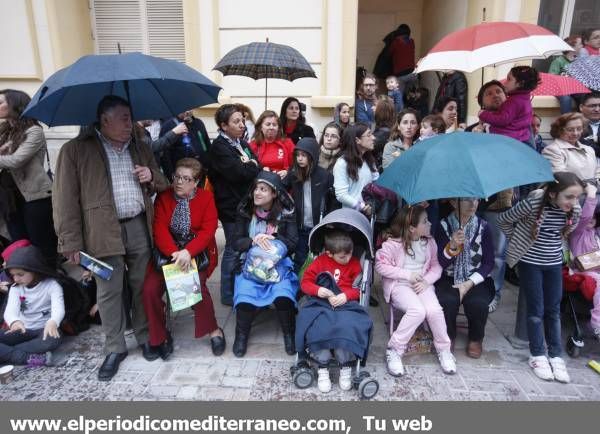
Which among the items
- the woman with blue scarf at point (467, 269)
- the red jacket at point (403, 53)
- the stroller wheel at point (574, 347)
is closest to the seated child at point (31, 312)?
the woman with blue scarf at point (467, 269)

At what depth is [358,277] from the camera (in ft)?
10.8

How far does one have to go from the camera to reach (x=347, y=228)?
333 cm

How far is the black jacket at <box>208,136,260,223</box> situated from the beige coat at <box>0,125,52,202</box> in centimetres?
146

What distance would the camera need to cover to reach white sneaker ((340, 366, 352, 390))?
2.89 metres

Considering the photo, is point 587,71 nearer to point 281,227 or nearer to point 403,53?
point 281,227

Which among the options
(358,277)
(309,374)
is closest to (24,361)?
(309,374)

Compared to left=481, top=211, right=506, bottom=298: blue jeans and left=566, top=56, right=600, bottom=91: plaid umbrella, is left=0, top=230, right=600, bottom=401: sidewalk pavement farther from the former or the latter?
left=566, top=56, right=600, bottom=91: plaid umbrella

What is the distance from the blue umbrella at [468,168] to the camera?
245cm

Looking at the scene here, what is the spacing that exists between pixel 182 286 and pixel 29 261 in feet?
3.93

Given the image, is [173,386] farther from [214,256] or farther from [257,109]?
[257,109]

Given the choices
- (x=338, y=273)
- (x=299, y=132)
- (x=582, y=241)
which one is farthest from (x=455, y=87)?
(x=338, y=273)

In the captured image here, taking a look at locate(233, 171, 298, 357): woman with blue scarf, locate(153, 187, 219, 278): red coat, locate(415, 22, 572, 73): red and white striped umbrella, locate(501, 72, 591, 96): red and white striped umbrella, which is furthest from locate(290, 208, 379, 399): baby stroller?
locate(501, 72, 591, 96): red and white striped umbrella

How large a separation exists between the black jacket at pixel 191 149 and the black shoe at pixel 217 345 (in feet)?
5.19

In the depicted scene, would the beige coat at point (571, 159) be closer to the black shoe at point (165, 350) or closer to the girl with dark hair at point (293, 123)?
the girl with dark hair at point (293, 123)
